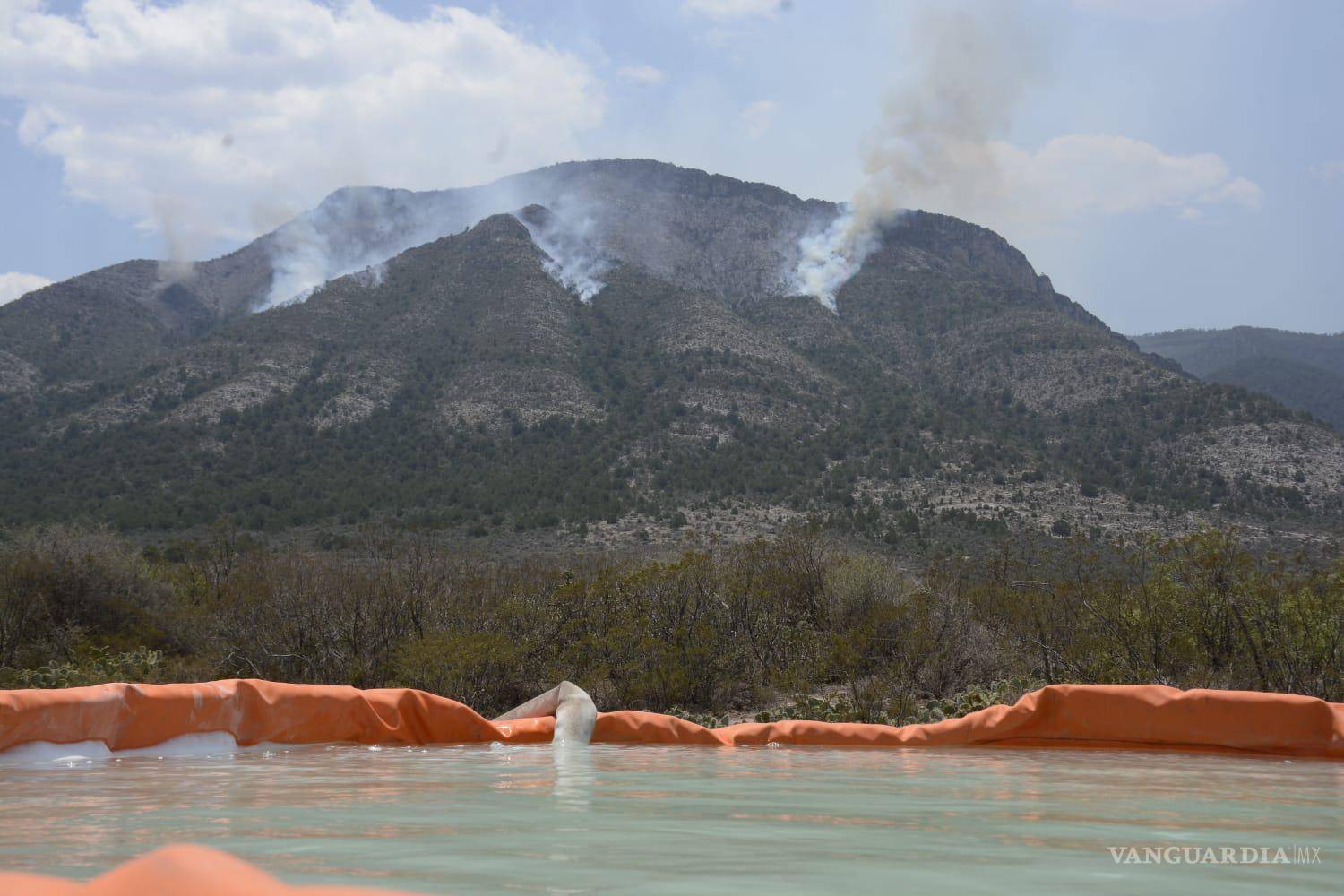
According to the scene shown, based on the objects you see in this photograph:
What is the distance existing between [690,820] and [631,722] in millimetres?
4825

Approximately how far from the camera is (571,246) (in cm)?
8488

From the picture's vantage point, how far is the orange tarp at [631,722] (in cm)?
705

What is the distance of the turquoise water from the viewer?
288cm

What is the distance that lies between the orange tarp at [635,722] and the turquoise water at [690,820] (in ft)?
1.18

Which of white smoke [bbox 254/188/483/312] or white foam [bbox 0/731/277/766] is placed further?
white smoke [bbox 254/188/483/312]

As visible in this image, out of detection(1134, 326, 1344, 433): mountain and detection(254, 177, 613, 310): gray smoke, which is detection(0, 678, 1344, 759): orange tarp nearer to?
detection(1134, 326, 1344, 433): mountain

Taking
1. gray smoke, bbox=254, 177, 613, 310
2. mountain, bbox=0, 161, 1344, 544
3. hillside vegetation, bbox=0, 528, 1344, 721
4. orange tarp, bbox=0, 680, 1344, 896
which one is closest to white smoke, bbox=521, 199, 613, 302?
gray smoke, bbox=254, 177, 613, 310

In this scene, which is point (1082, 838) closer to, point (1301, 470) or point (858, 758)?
point (858, 758)

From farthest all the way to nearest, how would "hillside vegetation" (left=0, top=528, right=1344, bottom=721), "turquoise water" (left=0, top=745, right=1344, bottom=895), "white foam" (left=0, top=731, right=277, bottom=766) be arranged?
"hillside vegetation" (left=0, top=528, right=1344, bottom=721) < "white foam" (left=0, top=731, right=277, bottom=766) < "turquoise water" (left=0, top=745, right=1344, bottom=895)

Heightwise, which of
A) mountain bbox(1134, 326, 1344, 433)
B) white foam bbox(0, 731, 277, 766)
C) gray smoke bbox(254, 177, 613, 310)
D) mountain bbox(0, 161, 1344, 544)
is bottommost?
white foam bbox(0, 731, 277, 766)

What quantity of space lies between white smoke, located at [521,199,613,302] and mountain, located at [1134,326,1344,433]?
159 ft

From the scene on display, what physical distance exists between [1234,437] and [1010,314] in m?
20.7

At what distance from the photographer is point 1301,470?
44.2m

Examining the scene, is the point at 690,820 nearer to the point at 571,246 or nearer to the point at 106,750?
the point at 106,750
